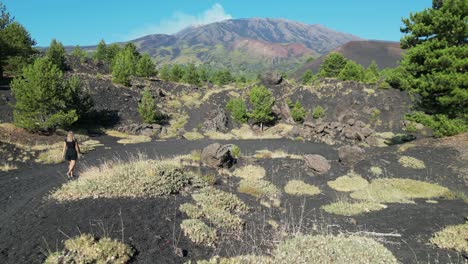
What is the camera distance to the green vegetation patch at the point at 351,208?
457 inches

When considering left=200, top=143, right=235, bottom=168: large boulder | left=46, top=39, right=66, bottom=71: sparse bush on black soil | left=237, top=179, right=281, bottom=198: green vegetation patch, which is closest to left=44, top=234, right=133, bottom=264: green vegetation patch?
left=237, top=179, right=281, bottom=198: green vegetation patch

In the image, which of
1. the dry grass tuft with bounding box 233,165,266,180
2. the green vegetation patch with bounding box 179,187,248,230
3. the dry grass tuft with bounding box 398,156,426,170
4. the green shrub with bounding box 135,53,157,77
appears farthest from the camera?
the green shrub with bounding box 135,53,157,77

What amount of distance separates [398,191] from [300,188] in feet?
14.8

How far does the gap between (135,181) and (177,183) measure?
5.11 ft

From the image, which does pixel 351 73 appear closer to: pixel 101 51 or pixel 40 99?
pixel 40 99

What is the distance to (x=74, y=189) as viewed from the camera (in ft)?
32.7

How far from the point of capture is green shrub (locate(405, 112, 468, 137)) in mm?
20328

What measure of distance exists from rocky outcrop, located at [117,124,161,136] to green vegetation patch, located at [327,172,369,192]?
27.1m

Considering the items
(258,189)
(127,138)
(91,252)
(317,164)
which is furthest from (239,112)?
(91,252)

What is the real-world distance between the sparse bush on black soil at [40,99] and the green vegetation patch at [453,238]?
30091 millimetres

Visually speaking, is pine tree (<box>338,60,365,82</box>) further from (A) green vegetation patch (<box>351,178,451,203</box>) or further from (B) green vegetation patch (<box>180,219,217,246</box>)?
(B) green vegetation patch (<box>180,219,217,246</box>)

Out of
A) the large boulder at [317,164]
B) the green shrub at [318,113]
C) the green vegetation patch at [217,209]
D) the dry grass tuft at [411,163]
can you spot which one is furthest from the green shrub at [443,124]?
the green shrub at [318,113]

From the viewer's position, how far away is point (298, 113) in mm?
46969

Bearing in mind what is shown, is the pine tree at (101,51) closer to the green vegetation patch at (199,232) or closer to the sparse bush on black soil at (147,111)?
the sparse bush on black soil at (147,111)
